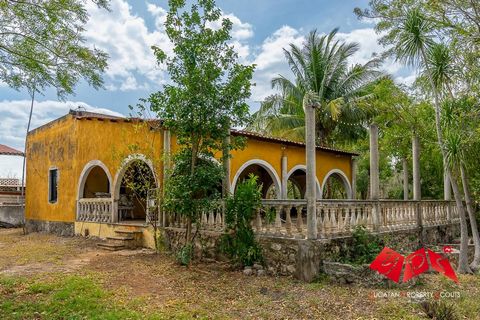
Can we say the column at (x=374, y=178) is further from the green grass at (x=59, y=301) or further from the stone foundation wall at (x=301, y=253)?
the green grass at (x=59, y=301)

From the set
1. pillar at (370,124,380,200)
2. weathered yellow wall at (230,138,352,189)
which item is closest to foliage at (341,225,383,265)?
pillar at (370,124,380,200)

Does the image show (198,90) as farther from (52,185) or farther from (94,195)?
(52,185)

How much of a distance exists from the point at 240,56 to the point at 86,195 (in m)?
9.86

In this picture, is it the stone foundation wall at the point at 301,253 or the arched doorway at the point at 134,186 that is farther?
the arched doorway at the point at 134,186

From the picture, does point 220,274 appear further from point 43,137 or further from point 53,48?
point 43,137

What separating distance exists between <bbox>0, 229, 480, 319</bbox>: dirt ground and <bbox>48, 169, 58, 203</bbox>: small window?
6.85 m

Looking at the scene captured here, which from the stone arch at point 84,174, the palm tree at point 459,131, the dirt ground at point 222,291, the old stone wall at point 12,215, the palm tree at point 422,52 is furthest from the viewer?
the old stone wall at point 12,215

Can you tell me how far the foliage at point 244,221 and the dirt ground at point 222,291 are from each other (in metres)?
0.45

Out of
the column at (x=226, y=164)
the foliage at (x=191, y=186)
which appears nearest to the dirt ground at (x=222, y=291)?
the foliage at (x=191, y=186)

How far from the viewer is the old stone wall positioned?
805 inches

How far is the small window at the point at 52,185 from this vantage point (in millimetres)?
16688

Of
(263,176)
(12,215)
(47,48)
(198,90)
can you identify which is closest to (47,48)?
(47,48)

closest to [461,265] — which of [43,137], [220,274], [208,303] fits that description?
[220,274]

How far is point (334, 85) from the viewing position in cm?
1930
